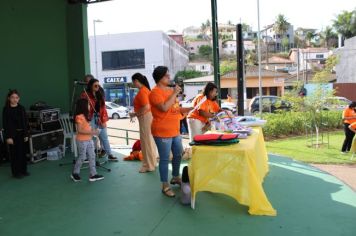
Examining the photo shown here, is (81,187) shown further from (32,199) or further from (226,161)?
(226,161)

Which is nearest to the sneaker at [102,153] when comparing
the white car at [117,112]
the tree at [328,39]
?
the white car at [117,112]

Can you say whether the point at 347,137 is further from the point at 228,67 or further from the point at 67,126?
the point at 228,67

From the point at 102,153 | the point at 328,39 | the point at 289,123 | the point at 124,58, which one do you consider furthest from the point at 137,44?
the point at 328,39

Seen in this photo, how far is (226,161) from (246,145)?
32cm

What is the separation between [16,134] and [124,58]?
29.0 m

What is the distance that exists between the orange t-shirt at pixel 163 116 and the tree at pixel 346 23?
1989 inches

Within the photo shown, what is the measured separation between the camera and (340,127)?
54.9 ft

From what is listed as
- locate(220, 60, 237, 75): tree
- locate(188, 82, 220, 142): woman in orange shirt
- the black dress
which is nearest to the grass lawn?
locate(188, 82, 220, 142): woman in orange shirt

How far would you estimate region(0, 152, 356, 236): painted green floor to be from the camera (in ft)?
12.5

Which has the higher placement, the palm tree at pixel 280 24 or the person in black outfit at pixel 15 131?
the palm tree at pixel 280 24

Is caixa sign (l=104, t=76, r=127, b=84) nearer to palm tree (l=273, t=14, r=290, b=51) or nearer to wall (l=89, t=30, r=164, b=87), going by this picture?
wall (l=89, t=30, r=164, b=87)

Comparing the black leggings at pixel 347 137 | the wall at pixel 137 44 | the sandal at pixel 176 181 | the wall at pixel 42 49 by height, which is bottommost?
the black leggings at pixel 347 137

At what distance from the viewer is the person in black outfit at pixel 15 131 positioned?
5988 millimetres

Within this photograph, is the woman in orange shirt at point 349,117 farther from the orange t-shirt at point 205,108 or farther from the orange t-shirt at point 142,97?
the orange t-shirt at point 142,97
